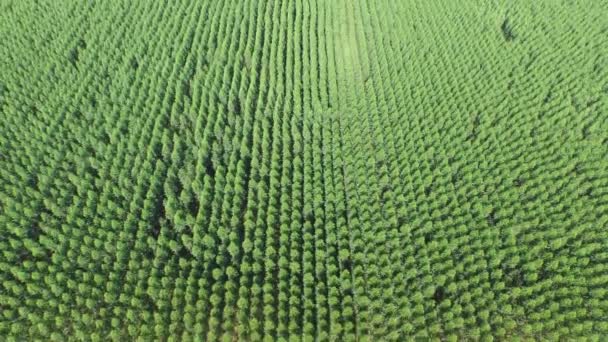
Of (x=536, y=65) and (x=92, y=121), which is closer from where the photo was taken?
(x=92, y=121)

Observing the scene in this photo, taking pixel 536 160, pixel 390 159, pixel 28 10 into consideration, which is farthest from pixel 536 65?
pixel 28 10

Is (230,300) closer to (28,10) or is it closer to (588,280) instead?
(588,280)

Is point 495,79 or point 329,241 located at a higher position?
point 495,79

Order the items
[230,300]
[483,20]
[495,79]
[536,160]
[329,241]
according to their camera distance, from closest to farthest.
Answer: [230,300], [329,241], [536,160], [495,79], [483,20]

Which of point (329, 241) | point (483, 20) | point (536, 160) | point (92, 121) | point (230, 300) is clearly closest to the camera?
point (230, 300)

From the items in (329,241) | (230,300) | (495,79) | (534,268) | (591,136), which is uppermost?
(495,79)

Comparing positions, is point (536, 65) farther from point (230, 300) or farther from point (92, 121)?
point (92, 121)

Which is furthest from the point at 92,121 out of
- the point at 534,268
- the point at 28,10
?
the point at 534,268
